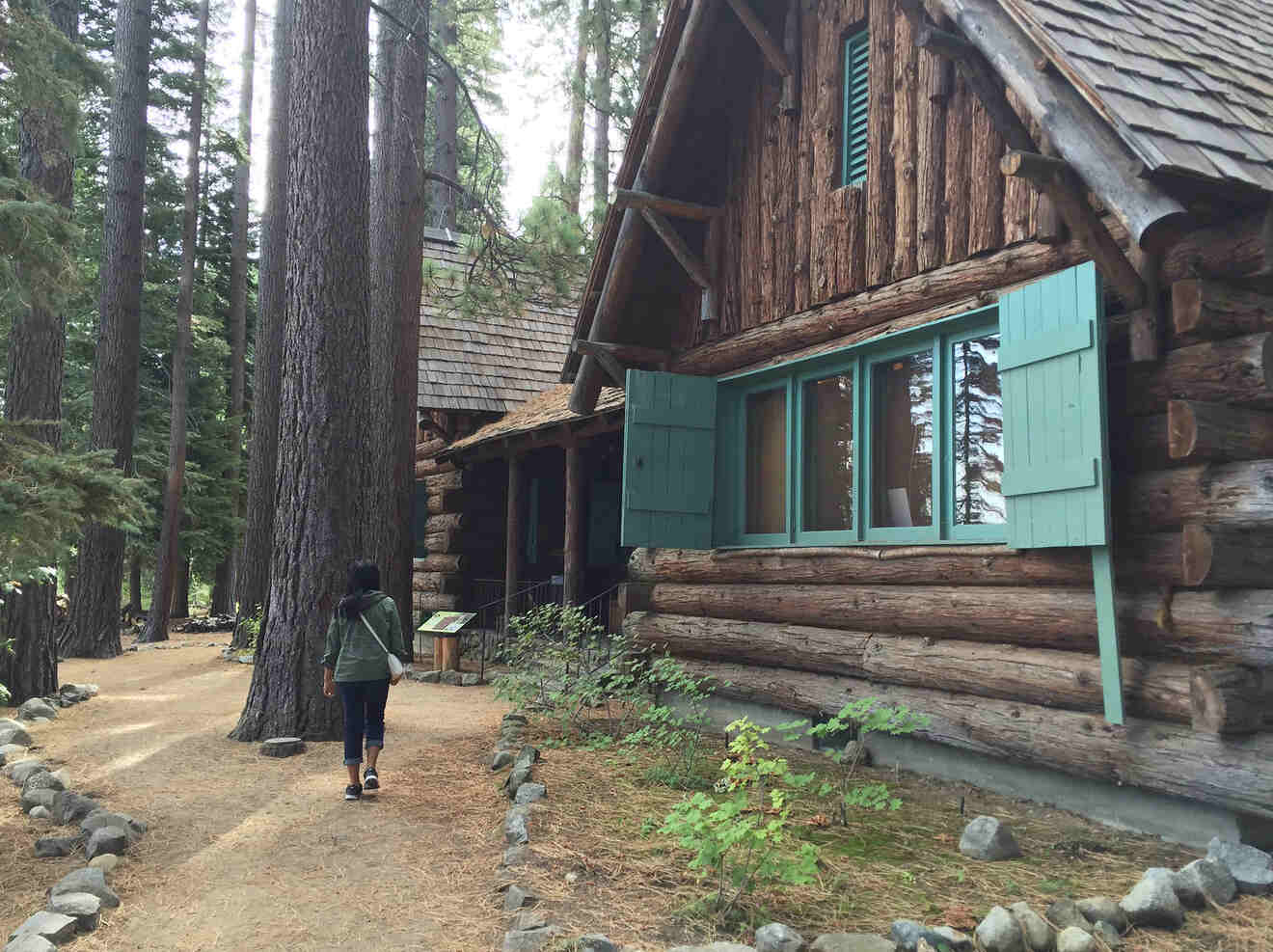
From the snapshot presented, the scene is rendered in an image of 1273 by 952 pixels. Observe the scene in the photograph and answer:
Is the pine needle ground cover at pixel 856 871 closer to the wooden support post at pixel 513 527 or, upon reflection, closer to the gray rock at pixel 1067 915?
the gray rock at pixel 1067 915

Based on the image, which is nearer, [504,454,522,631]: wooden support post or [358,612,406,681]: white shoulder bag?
[358,612,406,681]: white shoulder bag

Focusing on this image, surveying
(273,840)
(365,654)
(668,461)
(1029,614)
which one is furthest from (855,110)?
(273,840)

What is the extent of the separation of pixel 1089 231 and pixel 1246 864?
11.7 ft

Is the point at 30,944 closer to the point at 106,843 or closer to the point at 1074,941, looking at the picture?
the point at 106,843

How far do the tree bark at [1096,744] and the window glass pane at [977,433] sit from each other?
4.48 feet

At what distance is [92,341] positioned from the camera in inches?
929

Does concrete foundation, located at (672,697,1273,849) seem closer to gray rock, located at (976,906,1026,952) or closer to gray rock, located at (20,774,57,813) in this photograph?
gray rock, located at (976,906,1026,952)

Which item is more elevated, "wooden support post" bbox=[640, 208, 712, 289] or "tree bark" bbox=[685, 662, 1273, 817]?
"wooden support post" bbox=[640, 208, 712, 289]

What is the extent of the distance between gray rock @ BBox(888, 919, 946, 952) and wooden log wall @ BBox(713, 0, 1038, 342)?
4.83 metres

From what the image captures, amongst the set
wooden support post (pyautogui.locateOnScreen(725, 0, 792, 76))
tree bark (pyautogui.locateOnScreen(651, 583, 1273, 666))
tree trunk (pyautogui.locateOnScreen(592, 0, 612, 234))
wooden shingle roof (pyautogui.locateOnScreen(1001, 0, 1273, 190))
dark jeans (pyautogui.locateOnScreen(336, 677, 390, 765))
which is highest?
tree trunk (pyautogui.locateOnScreen(592, 0, 612, 234))

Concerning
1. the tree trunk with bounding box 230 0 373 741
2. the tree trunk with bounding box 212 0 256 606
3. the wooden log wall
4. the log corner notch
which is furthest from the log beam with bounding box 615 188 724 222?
the tree trunk with bounding box 212 0 256 606

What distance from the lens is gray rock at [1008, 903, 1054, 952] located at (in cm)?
417

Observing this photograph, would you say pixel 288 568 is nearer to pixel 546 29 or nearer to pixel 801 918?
pixel 801 918

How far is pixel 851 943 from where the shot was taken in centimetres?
412
